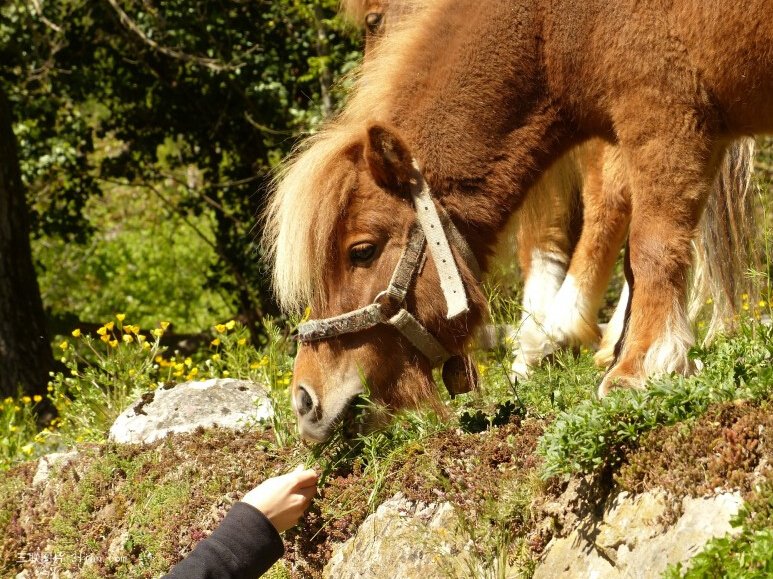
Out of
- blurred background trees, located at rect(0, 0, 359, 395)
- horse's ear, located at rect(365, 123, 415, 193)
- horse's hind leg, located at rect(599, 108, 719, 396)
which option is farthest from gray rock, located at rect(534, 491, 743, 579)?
blurred background trees, located at rect(0, 0, 359, 395)

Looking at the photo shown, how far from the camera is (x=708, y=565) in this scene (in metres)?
2.64

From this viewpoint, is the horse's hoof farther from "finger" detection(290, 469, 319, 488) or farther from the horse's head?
"finger" detection(290, 469, 319, 488)

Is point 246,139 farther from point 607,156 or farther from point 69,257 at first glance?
point 607,156

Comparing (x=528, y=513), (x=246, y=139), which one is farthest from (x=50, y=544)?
(x=246, y=139)

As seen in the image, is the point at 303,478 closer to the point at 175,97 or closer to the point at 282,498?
the point at 282,498

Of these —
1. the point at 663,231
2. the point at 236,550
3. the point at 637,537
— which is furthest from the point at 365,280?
the point at 637,537

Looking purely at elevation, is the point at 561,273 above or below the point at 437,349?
below

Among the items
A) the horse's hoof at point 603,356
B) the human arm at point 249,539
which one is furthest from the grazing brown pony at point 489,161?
the horse's hoof at point 603,356

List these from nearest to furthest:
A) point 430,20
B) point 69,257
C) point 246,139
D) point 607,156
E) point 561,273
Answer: point 430,20, point 607,156, point 561,273, point 246,139, point 69,257

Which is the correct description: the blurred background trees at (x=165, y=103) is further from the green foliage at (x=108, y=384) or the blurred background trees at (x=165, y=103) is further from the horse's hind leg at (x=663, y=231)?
the horse's hind leg at (x=663, y=231)

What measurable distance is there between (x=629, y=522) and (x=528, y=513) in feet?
1.33

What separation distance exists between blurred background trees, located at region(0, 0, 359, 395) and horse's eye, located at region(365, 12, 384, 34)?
1226 mm

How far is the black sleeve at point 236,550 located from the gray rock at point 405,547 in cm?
58

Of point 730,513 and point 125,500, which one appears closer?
point 730,513
